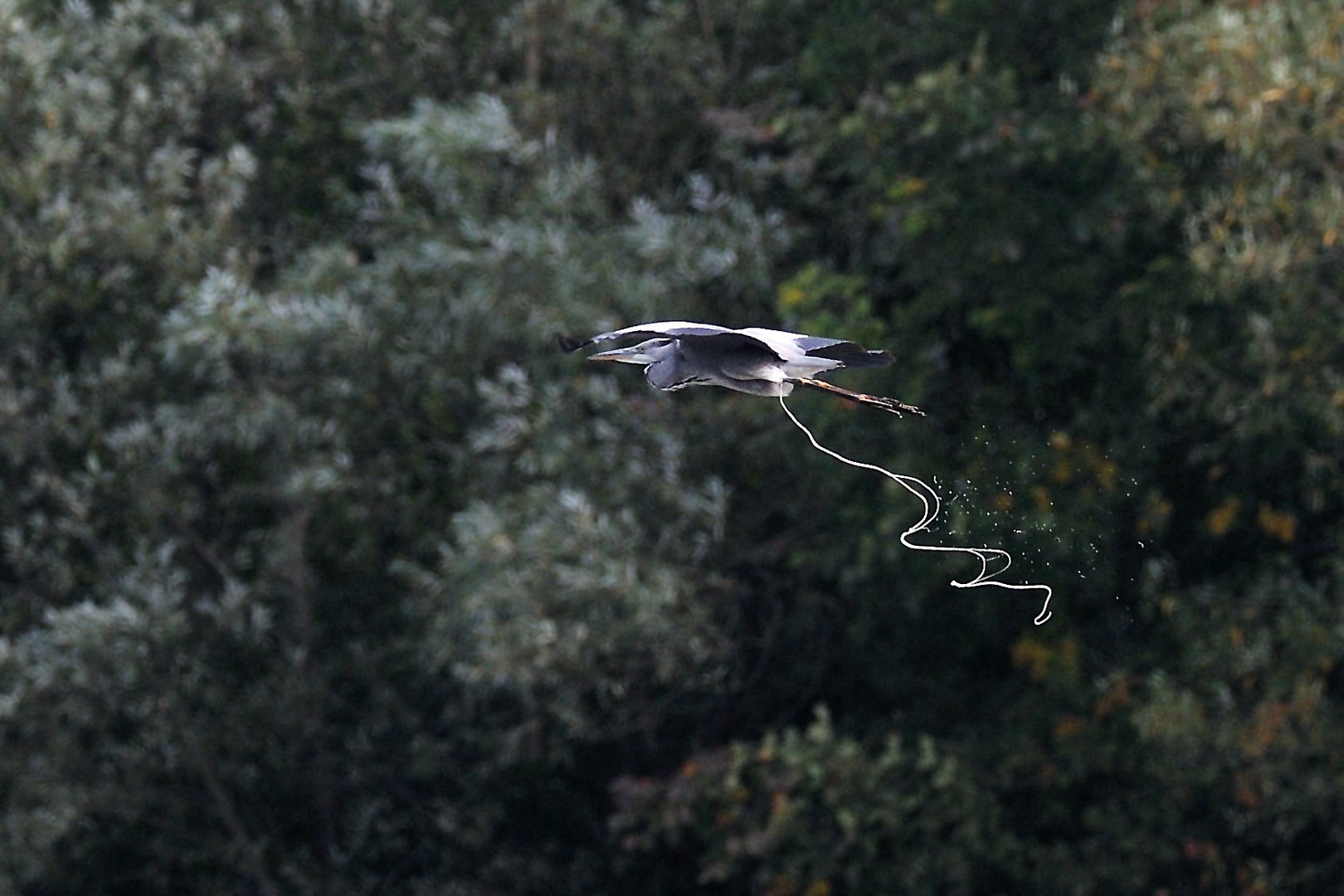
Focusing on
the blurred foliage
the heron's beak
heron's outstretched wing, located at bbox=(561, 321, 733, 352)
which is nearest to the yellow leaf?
the blurred foliage

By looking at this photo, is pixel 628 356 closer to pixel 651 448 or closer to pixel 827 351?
pixel 827 351

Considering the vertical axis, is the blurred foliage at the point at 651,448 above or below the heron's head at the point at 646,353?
below

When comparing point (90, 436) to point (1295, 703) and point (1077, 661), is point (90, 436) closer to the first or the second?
point (1077, 661)

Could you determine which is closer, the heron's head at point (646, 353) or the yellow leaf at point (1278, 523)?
the heron's head at point (646, 353)

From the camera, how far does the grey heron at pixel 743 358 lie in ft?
10.4

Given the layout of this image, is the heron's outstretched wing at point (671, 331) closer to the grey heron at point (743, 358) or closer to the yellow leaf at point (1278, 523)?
the grey heron at point (743, 358)

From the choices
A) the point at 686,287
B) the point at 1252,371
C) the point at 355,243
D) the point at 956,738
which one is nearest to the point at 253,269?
the point at 355,243

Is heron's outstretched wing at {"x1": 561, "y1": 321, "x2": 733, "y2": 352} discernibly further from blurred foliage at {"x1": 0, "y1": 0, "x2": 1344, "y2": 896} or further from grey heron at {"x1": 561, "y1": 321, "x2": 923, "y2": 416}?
blurred foliage at {"x1": 0, "y1": 0, "x2": 1344, "y2": 896}

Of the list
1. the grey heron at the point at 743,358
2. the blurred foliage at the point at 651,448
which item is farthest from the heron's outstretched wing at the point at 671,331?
the blurred foliage at the point at 651,448

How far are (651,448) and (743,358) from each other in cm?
525

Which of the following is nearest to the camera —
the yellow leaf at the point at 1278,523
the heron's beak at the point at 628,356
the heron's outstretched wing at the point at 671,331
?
the heron's outstretched wing at the point at 671,331

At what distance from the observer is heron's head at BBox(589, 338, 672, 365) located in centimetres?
336

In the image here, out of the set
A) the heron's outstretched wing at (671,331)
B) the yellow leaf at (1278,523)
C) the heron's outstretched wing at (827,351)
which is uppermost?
the heron's outstretched wing at (671,331)

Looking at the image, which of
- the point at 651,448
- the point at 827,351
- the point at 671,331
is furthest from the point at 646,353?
the point at 651,448
